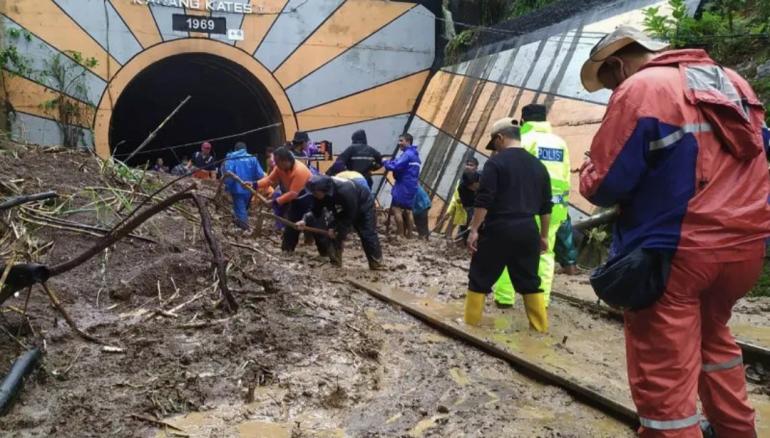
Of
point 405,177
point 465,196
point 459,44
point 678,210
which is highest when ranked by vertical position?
point 459,44

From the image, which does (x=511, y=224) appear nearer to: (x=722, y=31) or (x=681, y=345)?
(x=681, y=345)

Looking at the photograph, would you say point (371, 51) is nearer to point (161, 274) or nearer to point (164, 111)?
point (164, 111)

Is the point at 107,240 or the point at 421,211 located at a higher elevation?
the point at 107,240

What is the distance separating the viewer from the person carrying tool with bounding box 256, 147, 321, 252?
→ 7992mm

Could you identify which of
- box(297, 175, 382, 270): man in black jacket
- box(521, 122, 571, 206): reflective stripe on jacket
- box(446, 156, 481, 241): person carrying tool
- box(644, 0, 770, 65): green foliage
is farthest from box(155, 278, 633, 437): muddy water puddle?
box(644, 0, 770, 65): green foliage

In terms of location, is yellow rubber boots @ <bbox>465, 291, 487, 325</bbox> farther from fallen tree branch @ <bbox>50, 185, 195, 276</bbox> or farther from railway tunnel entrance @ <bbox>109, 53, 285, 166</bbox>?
railway tunnel entrance @ <bbox>109, 53, 285, 166</bbox>

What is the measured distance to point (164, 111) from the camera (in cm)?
2123

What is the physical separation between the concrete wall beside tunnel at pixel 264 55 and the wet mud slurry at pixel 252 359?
7679mm

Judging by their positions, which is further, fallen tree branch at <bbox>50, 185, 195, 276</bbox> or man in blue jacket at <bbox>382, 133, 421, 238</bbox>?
man in blue jacket at <bbox>382, 133, 421, 238</bbox>

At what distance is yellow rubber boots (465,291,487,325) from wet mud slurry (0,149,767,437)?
151 millimetres

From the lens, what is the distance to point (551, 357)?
4219 millimetres

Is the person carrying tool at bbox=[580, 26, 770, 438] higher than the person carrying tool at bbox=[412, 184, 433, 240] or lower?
higher

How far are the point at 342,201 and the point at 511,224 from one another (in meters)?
2.94

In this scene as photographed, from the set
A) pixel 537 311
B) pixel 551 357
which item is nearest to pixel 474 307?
pixel 537 311
